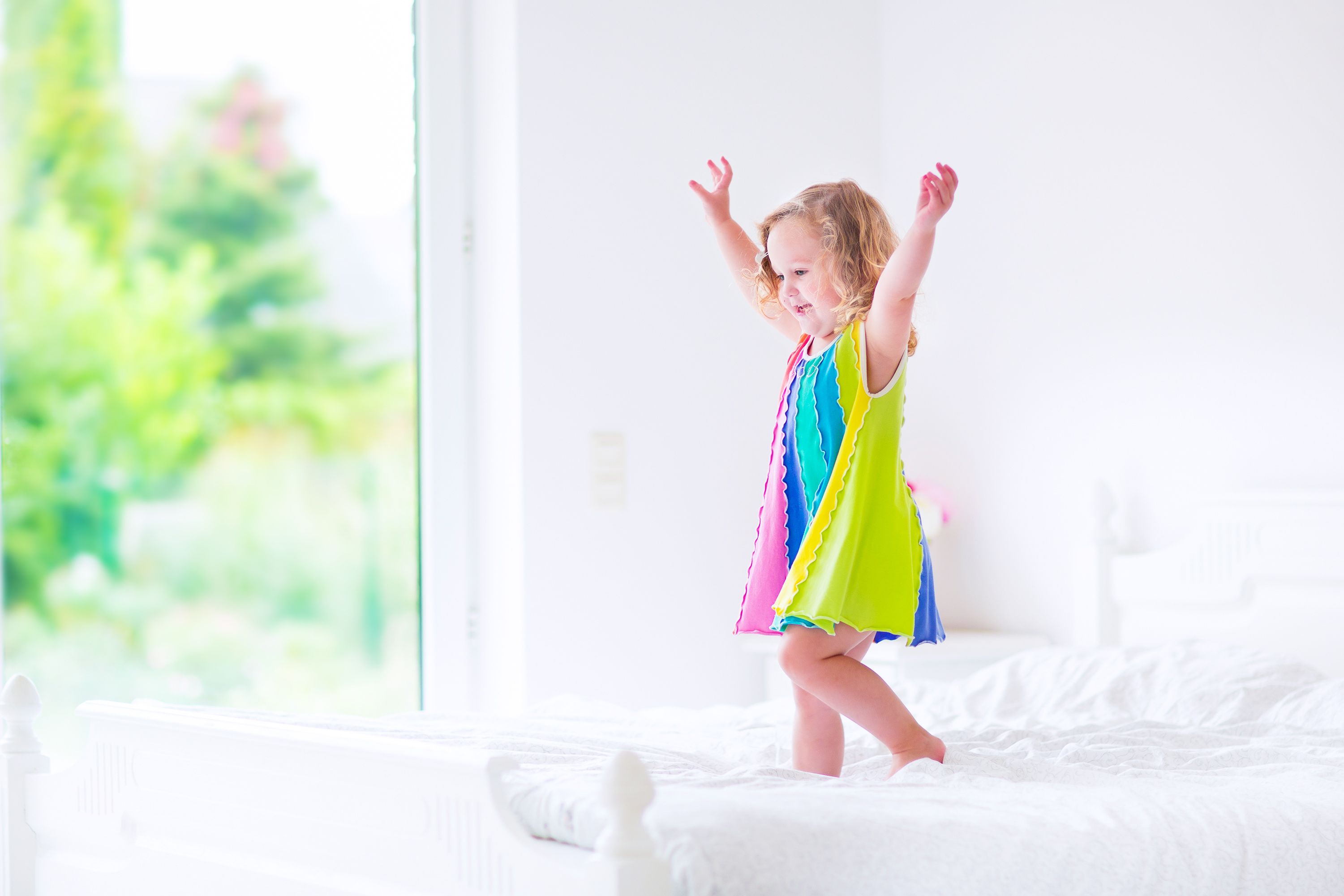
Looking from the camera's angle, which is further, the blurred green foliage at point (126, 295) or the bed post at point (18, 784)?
the blurred green foliage at point (126, 295)

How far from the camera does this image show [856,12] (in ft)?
9.94

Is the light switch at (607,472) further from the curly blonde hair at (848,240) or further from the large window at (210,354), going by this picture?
the curly blonde hair at (848,240)

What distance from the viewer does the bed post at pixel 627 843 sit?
88cm

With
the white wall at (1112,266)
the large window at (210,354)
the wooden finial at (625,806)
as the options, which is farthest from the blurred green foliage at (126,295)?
the wooden finial at (625,806)

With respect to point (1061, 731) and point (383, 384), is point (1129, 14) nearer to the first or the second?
point (1061, 731)

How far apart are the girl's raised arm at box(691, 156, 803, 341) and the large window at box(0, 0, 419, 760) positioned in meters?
1.23

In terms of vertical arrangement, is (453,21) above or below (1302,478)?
above

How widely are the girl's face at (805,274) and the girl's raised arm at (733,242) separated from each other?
15 centimetres

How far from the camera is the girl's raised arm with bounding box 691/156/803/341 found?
67.4 inches

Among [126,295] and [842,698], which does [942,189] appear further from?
[126,295]

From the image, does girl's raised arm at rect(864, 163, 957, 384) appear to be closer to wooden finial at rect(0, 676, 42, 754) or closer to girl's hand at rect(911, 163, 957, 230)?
girl's hand at rect(911, 163, 957, 230)

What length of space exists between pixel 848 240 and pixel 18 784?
1.19 m

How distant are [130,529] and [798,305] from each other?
2972 millimetres

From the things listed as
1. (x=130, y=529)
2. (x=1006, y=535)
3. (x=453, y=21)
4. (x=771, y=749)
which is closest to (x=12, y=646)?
(x=130, y=529)
